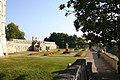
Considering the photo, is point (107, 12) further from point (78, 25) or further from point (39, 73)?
point (39, 73)

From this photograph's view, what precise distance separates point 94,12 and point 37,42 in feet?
221

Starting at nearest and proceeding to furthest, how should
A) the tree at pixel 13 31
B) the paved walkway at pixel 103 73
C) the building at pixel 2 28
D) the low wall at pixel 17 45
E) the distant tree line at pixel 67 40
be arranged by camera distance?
the paved walkway at pixel 103 73 < the building at pixel 2 28 < the low wall at pixel 17 45 < the tree at pixel 13 31 < the distant tree line at pixel 67 40

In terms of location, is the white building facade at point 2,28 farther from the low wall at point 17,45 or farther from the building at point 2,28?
the low wall at point 17,45

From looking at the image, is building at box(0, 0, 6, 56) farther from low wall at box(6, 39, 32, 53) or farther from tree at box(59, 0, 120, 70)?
tree at box(59, 0, 120, 70)

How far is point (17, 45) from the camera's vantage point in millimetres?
71000

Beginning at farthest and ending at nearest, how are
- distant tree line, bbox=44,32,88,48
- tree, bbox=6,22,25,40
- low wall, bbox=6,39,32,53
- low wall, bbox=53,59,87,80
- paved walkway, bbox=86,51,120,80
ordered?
distant tree line, bbox=44,32,88,48, tree, bbox=6,22,25,40, low wall, bbox=6,39,32,53, paved walkway, bbox=86,51,120,80, low wall, bbox=53,59,87,80

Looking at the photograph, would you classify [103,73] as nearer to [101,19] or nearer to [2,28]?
[101,19]

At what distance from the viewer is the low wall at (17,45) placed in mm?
65250

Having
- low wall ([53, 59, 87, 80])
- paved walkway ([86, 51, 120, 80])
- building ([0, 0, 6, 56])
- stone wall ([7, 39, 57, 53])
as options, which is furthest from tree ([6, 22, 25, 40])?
low wall ([53, 59, 87, 80])

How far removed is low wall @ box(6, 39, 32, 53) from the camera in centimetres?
6525

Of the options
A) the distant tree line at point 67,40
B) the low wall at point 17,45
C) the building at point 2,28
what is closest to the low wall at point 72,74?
the building at point 2,28

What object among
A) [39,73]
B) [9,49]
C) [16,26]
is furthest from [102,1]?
[16,26]

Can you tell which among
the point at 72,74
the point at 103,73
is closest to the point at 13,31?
the point at 103,73

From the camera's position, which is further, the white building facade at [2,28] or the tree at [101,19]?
the white building facade at [2,28]
